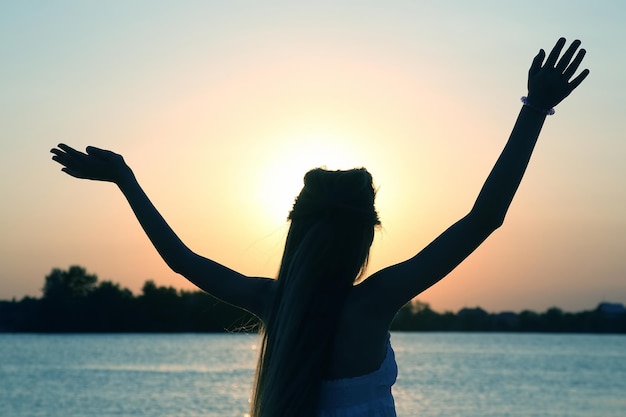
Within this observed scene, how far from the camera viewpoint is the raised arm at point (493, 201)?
218cm

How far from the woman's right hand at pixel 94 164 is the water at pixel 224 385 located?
1170 inches

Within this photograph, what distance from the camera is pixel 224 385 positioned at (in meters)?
44.8

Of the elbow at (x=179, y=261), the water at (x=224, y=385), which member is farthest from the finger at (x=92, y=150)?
the water at (x=224, y=385)

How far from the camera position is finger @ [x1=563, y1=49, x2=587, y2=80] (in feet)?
7.34

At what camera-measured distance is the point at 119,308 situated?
102 meters

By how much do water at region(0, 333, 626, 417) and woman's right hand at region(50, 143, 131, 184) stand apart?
29.7 meters

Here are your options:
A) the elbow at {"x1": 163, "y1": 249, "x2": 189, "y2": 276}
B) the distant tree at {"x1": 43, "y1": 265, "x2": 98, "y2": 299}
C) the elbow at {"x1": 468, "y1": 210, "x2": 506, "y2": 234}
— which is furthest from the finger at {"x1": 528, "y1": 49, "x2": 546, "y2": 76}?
the distant tree at {"x1": 43, "y1": 265, "x2": 98, "y2": 299}

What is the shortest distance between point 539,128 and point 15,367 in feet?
195

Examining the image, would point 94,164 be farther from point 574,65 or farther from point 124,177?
point 574,65

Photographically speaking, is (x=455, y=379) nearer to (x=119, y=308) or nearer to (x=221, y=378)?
(x=221, y=378)

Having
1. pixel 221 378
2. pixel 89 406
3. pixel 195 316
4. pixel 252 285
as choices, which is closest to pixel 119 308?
pixel 195 316

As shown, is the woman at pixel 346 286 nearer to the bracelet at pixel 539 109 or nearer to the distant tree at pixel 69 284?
the bracelet at pixel 539 109

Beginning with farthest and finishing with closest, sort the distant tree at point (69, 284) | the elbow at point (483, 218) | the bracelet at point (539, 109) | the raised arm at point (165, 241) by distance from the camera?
1. the distant tree at point (69, 284)
2. the raised arm at point (165, 241)
3. the bracelet at point (539, 109)
4. the elbow at point (483, 218)

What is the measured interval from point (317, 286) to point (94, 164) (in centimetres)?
85
